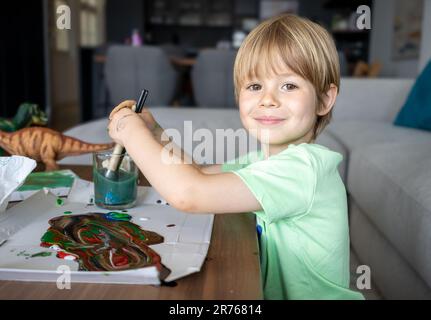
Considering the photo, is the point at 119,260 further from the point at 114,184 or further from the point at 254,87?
the point at 254,87

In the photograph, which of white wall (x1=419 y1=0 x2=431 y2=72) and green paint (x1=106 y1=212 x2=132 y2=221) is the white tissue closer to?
green paint (x1=106 y1=212 x2=132 y2=221)

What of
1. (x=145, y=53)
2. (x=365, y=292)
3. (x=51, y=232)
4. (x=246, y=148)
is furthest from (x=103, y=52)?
(x=51, y=232)

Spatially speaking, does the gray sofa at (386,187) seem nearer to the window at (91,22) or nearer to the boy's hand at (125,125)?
the boy's hand at (125,125)

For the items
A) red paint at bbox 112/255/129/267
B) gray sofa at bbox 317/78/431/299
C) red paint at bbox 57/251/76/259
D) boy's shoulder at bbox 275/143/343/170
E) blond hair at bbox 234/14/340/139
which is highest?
blond hair at bbox 234/14/340/139

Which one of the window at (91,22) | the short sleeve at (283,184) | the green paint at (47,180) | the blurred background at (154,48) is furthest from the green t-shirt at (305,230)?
the window at (91,22)

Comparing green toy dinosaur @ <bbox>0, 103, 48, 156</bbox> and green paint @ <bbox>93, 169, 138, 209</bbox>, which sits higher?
green toy dinosaur @ <bbox>0, 103, 48, 156</bbox>

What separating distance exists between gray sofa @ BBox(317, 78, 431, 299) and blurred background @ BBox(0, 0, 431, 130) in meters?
0.47

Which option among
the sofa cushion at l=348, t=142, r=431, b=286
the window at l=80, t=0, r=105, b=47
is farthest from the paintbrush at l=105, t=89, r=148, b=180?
the window at l=80, t=0, r=105, b=47

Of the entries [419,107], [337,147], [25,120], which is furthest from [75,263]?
[419,107]

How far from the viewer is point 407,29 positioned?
3.79 metres

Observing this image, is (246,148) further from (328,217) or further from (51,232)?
(51,232)

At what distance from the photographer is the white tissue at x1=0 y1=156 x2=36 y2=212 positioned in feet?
2.15

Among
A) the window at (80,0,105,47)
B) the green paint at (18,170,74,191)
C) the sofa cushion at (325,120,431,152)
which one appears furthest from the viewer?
the window at (80,0,105,47)

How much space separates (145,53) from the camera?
3568 mm
